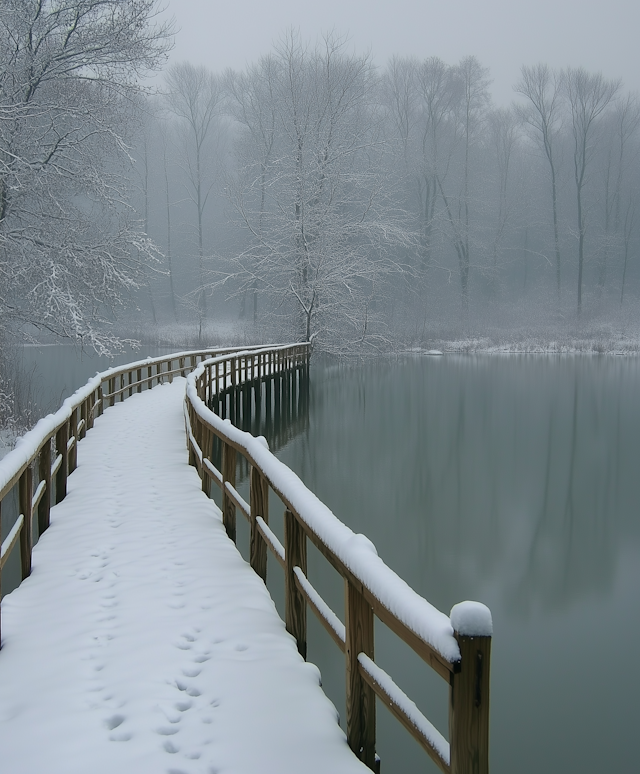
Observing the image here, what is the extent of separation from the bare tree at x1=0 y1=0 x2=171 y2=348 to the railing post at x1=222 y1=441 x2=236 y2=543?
7493 mm

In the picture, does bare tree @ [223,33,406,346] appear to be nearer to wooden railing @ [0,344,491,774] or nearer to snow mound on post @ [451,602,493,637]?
wooden railing @ [0,344,491,774]

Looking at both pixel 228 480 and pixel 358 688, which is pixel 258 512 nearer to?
pixel 228 480

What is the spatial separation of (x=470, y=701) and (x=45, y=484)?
209 inches

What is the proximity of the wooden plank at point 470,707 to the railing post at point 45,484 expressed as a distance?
499 centimetres

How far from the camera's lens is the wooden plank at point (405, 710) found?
8.03 feet

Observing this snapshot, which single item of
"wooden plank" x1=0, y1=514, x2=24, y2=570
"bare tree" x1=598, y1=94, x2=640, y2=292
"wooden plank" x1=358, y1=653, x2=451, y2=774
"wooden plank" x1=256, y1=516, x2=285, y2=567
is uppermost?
"bare tree" x1=598, y1=94, x2=640, y2=292

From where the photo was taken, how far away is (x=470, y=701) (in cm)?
222

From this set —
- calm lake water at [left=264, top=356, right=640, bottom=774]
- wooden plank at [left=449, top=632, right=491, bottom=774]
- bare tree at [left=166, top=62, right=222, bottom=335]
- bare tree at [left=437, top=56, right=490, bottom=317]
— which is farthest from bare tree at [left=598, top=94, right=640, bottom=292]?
wooden plank at [left=449, top=632, right=491, bottom=774]

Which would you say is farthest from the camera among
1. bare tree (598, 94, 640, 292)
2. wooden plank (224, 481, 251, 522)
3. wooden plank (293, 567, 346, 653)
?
bare tree (598, 94, 640, 292)

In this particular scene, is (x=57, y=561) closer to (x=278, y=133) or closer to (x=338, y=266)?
(x=338, y=266)

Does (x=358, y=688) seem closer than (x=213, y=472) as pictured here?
Yes

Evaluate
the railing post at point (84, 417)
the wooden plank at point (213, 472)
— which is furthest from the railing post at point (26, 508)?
the railing post at point (84, 417)

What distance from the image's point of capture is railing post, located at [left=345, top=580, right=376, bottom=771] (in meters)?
3.13

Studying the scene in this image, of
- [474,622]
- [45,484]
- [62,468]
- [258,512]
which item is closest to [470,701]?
[474,622]
